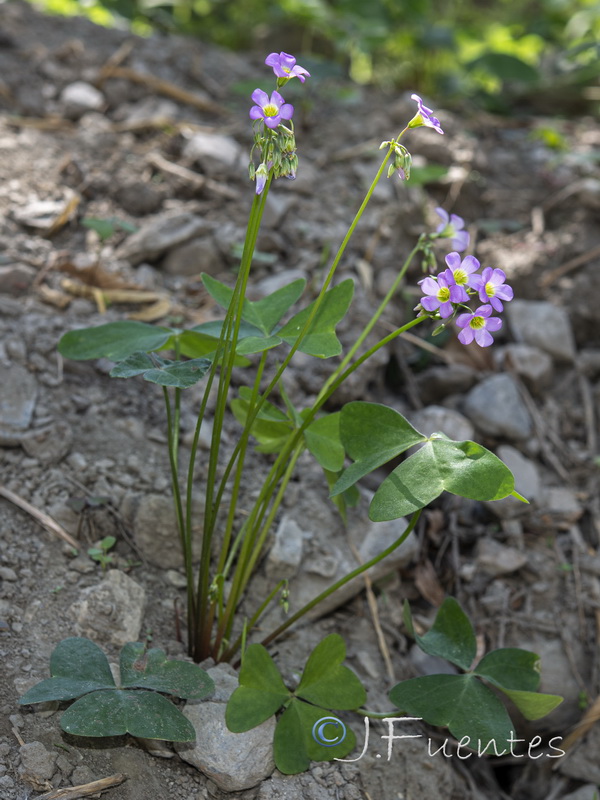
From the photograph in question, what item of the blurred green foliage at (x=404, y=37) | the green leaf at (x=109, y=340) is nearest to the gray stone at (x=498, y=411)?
the green leaf at (x=109, y=340)

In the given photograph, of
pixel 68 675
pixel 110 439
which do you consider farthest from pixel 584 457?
pixel 68 675

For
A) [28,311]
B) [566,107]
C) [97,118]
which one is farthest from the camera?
[566,107]

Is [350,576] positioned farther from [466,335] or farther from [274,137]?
[274,137]

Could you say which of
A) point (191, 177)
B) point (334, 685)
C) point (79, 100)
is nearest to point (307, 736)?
point (334, 685)

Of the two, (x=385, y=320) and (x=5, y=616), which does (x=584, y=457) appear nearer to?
(x=385, y=320)

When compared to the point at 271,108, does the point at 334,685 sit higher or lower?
lower

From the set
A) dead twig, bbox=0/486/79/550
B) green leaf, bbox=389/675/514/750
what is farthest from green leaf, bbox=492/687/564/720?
dead twig, bbox=0/486/79/550

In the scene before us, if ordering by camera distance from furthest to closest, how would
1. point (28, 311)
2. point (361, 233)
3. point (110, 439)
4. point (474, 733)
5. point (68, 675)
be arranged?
point (361, 233) → point (28, 311) → point (110, 439) → point (474, 733) → point (68, 675)
